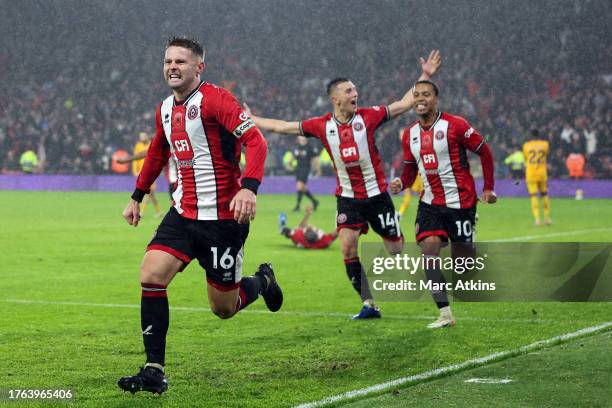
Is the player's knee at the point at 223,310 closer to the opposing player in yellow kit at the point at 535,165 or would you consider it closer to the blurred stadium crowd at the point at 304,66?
the opposing player in yellow kit at the point at 535,165

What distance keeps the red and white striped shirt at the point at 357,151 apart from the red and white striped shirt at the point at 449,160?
0.45 meters

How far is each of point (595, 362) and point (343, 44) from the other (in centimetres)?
3592

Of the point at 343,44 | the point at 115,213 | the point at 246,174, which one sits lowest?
the point at 115,213

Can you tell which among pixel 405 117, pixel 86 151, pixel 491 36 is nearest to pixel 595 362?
pixel 405 117

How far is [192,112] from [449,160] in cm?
351

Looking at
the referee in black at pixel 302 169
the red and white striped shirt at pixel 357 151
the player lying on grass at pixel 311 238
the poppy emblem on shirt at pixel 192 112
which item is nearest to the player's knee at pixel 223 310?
the poppy emblem on shirt at pixel 192 112

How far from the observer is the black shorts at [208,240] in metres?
6.29

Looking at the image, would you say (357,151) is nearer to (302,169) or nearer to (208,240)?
(208,240)

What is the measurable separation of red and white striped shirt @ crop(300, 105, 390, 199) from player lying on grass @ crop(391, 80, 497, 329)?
14.2 inches

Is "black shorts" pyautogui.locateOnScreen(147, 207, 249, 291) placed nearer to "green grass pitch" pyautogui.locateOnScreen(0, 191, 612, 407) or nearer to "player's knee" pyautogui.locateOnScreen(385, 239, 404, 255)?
"green grass pitch" pyautogui.locateOnScreen(0, 191, 612, 407)

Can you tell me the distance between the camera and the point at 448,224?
9.17 meters

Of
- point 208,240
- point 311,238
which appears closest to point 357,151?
point 208,240

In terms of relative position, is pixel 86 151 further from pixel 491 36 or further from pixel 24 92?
pixel 491 36

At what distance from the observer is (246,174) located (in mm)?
6035
